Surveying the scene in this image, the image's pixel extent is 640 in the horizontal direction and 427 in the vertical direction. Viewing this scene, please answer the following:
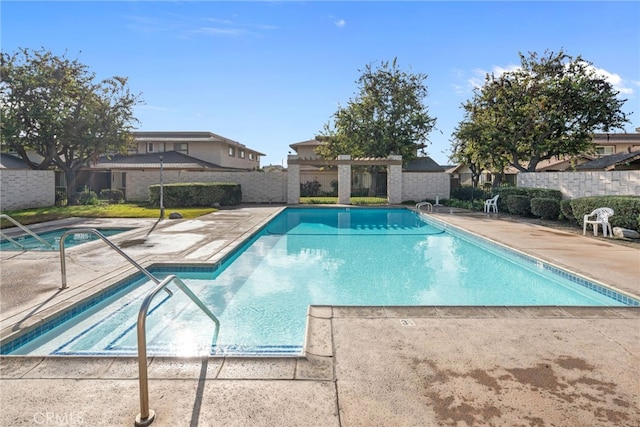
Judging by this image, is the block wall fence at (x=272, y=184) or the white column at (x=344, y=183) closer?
the block wall fence at (x=272, y=184)

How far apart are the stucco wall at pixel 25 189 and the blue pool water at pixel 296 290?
12.7 meters

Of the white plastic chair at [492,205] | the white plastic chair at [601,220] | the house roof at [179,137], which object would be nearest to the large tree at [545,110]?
the white plastic chair at [492,205]

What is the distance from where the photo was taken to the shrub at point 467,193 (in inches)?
827

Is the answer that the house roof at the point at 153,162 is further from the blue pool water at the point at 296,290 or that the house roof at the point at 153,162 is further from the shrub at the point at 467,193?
the shrub at the point at 467,193

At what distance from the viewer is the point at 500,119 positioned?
19062 millimetres

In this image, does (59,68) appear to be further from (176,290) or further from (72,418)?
(72,418)

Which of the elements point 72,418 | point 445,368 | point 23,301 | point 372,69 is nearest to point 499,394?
point 445,368

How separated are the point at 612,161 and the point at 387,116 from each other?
13.3 meters

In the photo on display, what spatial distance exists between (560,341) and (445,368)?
1.41m

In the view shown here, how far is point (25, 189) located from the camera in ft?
54.4

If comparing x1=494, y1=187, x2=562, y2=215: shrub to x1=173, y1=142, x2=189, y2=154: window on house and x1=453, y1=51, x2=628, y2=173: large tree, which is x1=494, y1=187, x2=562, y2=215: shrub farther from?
x1=173, y1=142, x2=189, y2=154: window on house

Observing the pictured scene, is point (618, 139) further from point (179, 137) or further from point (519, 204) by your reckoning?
point (179, 137)

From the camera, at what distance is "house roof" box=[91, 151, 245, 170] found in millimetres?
25344

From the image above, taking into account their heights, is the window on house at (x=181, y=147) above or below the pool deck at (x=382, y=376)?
above
